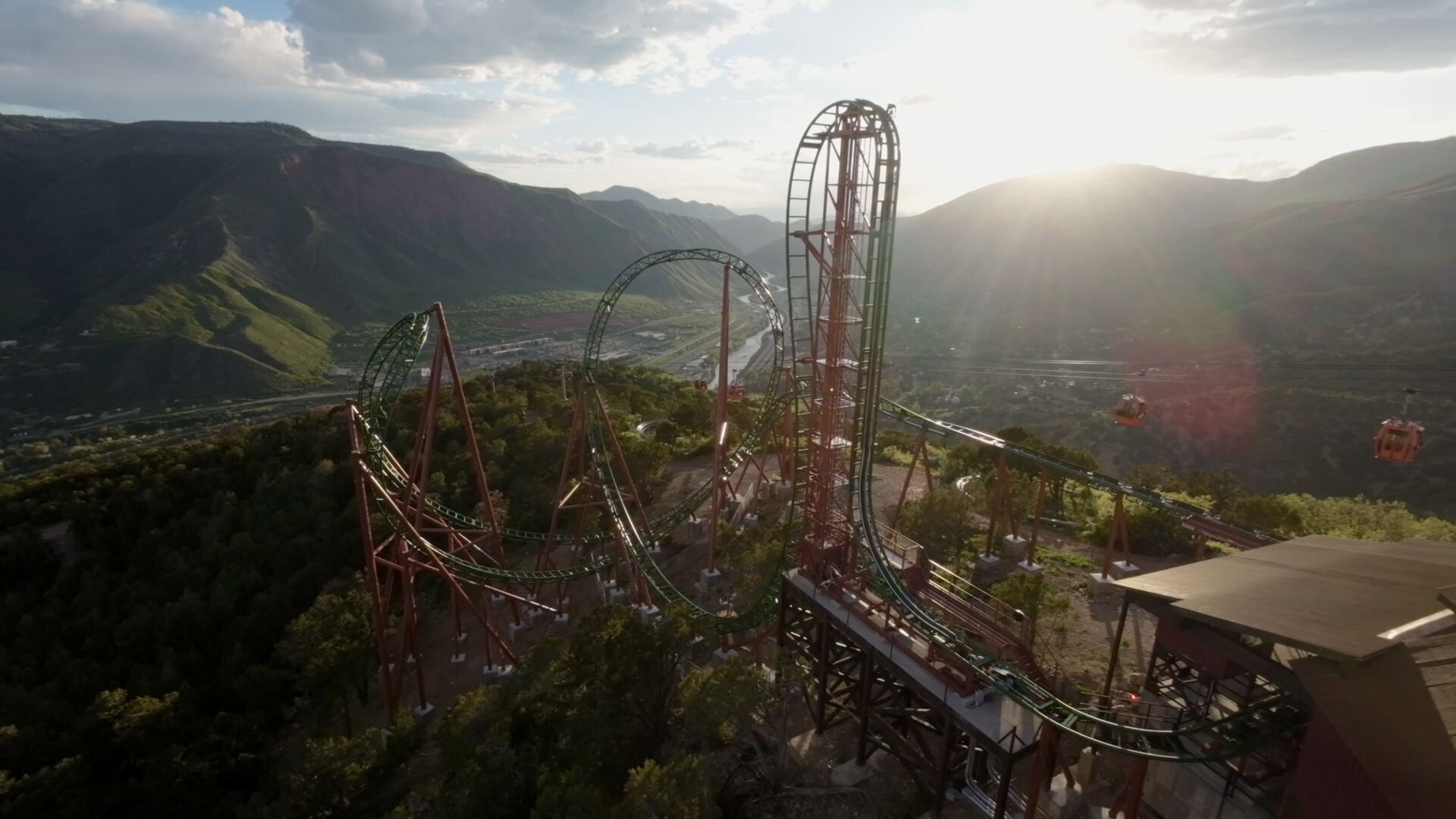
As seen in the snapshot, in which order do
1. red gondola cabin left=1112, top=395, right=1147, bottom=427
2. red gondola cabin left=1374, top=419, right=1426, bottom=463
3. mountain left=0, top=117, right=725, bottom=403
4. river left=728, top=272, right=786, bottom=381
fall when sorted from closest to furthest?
red gondola cabin left=1374, top=419, right=1426, bottom=463
red gondola cabin left=1112, top=395, right=1147, bottom=427
mountain left=0, top=117, right=725, bottom=403
river left=728, top=272, right=786, bottom=381

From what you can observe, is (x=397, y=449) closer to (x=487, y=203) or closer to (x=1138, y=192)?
(x=487, y=203)

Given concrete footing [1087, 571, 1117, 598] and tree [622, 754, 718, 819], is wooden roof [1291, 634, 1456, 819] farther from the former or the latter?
concrete footing [1087, 571, 1117, 598]

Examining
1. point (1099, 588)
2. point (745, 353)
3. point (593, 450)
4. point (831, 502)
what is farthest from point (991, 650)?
point (745, 353)

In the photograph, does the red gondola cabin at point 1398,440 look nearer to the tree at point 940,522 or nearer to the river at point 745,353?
the tree at point 940,522

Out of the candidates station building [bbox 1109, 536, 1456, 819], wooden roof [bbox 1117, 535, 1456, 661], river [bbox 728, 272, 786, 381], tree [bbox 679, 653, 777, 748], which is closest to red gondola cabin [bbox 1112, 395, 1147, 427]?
wooden roof [bbox 1117, 535, 1456, 661]

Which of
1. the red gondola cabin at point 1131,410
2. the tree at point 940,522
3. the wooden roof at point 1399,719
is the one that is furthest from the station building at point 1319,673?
the tree at point 940,522

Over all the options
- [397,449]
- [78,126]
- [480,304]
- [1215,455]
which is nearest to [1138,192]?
[1215,455]
